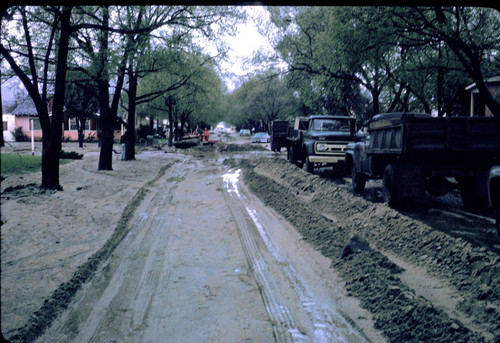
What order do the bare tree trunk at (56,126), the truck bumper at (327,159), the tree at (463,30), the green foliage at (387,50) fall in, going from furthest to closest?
the truck bumper at (327,159), the green foliage at (387,50), the tree at (463,30), the bare tree trunk at (56,126)

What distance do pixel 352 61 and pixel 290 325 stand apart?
1465cm

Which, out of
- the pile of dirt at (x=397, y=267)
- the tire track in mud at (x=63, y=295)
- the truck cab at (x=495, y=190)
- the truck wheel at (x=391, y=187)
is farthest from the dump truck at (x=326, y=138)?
the tire track in mud at (x=63, y=295)

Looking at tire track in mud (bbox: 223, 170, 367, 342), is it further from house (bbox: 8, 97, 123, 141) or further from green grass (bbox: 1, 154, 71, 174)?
house (bbox: 8, 97, 123, 141)

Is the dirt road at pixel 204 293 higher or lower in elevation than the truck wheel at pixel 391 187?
lower

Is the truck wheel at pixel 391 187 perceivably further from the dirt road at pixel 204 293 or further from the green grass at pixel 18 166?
the green grass at pixel 18 166

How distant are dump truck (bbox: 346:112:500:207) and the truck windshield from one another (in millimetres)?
7827

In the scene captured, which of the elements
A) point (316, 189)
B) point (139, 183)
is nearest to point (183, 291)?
point (316, 189)

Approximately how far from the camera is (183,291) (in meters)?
5.79

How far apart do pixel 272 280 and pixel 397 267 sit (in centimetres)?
186

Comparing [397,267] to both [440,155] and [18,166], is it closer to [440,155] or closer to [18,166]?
Result: [440,155]

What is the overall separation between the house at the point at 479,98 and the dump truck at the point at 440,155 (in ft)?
46.8

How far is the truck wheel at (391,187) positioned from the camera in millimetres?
10703

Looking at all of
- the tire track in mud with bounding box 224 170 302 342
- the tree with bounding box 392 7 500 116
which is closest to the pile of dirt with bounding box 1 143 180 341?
the tire track in mud with bounding box 224 170 302 342

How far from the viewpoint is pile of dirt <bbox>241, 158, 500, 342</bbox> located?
4.62 metres
